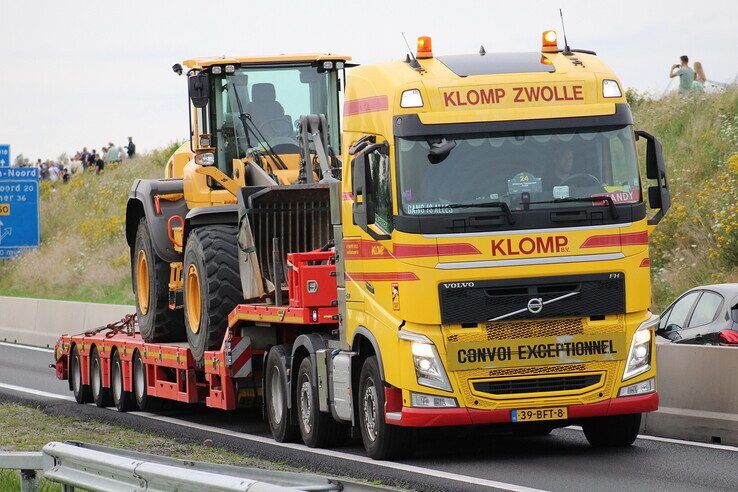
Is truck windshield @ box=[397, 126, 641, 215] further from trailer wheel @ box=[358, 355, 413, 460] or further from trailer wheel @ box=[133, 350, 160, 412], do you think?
trailer wheel @ box=[133, 350, 160, 412]

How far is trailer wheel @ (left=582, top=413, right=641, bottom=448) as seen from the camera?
13.8 metres

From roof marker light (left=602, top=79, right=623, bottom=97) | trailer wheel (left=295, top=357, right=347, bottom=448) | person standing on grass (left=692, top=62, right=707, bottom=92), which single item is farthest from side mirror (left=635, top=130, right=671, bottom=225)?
person standing on grass (left=692, top=62, right=707, bottom=92)

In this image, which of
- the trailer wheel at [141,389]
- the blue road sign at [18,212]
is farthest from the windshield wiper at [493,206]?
the blue road sign at [18,212]

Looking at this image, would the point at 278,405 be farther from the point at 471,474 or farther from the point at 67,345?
the point at 67,345

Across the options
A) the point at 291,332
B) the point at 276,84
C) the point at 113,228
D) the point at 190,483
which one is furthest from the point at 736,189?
the point at 113,228

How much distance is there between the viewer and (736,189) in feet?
92.3

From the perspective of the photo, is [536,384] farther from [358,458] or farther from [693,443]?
[693,443]

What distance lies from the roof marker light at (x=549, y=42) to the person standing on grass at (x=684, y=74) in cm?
2240

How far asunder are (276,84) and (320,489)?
11.9 m

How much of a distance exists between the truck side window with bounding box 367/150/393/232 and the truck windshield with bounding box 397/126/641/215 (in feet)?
0.67

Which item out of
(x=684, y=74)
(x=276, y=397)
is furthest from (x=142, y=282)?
(x=684, y=74)

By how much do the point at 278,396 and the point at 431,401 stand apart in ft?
10.5

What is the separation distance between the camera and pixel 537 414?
12852 mm

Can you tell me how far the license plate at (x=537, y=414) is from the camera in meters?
12.8
